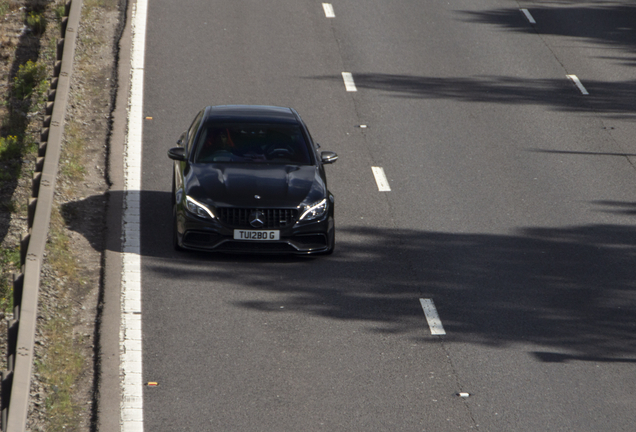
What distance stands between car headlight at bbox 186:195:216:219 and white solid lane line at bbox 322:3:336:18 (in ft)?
42.1

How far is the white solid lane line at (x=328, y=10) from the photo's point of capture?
22.4 m

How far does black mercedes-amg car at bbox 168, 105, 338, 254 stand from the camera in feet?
34.5

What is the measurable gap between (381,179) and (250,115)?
8.81ft

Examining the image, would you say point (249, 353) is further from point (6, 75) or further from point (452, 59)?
point (452, 59)

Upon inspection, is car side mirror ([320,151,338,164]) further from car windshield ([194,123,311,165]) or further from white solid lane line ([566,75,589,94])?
white solid lane line ([566,75,589,94])

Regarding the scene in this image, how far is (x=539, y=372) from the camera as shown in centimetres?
841

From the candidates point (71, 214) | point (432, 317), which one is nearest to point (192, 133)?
point (71, 214)

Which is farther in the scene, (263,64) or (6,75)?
(263,64)

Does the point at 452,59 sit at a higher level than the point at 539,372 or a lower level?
lower

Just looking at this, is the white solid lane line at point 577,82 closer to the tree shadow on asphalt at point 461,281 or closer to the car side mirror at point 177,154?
the tree shadow on asphalt at point 461,281

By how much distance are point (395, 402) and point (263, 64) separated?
1221 cm

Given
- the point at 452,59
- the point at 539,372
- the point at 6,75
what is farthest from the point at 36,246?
the point at 452,59

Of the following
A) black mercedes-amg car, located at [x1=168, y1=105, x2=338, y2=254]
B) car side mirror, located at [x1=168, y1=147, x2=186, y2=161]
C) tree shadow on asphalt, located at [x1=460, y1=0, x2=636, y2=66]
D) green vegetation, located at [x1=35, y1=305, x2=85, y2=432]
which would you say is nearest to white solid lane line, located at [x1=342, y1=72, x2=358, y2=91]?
tree shadow on asphalt, located at [x1=460, y1=0, x2=636, y2=66]

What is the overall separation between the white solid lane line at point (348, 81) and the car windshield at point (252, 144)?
621 cm
